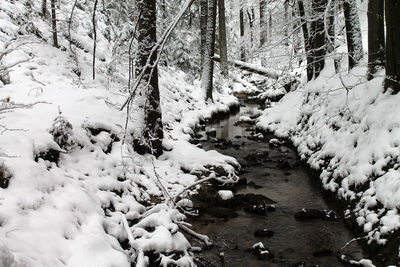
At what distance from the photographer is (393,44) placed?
7230 mm

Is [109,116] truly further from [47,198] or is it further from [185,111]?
[185,111]

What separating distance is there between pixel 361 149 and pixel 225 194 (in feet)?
9.85

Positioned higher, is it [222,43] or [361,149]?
[222,43]

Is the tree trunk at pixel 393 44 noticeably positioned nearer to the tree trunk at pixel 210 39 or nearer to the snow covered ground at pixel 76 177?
the snow covered ground at pixel 76 177

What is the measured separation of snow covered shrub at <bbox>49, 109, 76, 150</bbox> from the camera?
20.7 feet

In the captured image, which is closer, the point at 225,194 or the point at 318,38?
the point at 225,194

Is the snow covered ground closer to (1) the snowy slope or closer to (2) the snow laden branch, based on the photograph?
(2) the snow laden branch

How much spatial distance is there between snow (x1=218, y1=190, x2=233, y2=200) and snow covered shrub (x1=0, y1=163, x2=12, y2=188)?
4354mm

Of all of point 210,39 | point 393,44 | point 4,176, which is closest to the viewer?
point 4,176

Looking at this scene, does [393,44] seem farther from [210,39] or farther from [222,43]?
[222,43]

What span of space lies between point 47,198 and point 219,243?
288 centimetres

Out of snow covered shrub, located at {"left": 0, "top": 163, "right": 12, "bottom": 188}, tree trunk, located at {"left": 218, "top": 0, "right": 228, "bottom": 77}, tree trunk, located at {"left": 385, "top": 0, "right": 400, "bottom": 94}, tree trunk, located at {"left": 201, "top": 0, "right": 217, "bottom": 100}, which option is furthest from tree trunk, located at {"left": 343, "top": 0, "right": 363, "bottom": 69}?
snow covered shrub, located at {"left": 0, "top": 163, "right": 12, "bottom": 188}

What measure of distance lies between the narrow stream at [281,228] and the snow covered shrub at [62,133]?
2.75 m

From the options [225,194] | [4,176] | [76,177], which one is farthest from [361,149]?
[4,176]
